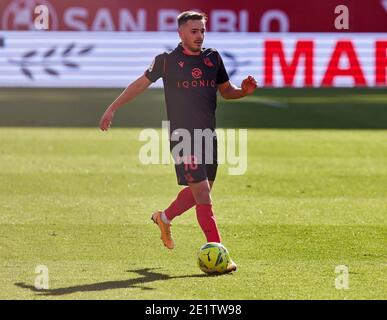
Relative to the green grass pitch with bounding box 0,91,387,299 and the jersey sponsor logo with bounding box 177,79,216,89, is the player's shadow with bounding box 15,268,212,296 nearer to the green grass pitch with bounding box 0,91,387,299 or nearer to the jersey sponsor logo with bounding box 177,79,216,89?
the green grass pitch with bounding box 0,91,387,299

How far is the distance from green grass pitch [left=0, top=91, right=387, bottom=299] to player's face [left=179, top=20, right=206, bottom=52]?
1.85 metres

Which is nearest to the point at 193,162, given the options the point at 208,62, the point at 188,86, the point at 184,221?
the point at 188,86

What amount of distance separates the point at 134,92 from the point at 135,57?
18398 mm

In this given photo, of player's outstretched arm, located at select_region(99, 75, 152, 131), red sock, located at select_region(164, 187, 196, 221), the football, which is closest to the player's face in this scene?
player's outstretched arm, located at select_region(99, 75, 152, 131)

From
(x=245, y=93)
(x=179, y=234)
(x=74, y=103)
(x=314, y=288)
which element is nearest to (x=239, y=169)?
(x=179, y=234)

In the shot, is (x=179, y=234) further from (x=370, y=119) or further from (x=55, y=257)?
(x=370, y=119)

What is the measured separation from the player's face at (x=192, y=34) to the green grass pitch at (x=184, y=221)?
185 cm

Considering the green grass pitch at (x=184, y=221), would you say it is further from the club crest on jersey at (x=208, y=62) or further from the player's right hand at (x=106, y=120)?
the club crest on jersey at (x=208, y=62)

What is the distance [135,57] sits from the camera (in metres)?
28.0

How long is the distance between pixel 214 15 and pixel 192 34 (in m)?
18.9

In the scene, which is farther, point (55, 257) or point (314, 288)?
point (55, 257)

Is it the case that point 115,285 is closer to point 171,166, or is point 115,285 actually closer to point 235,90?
point 235,90

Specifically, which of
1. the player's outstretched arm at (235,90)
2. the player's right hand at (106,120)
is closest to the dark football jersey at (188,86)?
the player's outstretched arm at (235,90)

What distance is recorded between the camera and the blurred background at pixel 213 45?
89.9 feet
